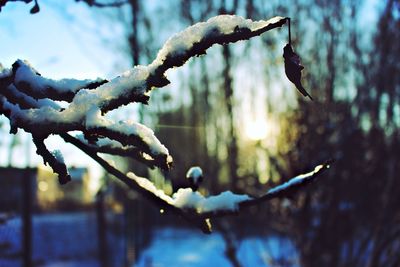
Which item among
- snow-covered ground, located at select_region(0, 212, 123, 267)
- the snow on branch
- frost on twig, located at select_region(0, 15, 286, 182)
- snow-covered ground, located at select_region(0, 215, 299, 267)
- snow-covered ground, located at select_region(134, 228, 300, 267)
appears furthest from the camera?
snow-covered ground, located at select_region(134, 228, 300, 267)

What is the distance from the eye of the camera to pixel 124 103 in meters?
1.17

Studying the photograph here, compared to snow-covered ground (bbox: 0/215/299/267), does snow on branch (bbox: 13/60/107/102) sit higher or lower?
higher

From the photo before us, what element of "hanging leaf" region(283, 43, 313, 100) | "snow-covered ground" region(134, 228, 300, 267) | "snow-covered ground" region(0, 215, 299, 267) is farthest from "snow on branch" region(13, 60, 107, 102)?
"snow-covered ground" region(134, 228, 300, 267)

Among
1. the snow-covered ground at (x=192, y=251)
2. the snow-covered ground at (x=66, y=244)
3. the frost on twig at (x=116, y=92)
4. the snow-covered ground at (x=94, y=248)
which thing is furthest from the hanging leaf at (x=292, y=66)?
the snow-covered ground at (x=192, y=251)

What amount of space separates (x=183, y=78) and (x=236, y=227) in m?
6.96

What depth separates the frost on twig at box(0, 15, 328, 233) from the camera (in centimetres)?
112

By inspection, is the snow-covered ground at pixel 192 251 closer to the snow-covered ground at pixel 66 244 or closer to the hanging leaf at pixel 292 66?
the snow-covered ground at pixel 66 244

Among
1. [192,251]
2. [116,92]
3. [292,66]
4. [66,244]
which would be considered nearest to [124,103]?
[116,92]

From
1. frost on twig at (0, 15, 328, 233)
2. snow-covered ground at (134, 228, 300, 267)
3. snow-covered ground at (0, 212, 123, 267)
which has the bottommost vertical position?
snow-covered ground at (134, 228, 300, 267)

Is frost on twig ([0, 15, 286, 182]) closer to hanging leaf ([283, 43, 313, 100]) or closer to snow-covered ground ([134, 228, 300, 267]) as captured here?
hanging leaf ([283, 43, 313, 100])

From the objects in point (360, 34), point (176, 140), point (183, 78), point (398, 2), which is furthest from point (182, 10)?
point (176, 140)

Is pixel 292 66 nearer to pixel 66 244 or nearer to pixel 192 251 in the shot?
pixel 66 244

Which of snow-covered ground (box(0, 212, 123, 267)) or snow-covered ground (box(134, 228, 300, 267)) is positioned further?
snow-covered ground (box(134, 228, 300, 267))

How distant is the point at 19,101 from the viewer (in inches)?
50.4
